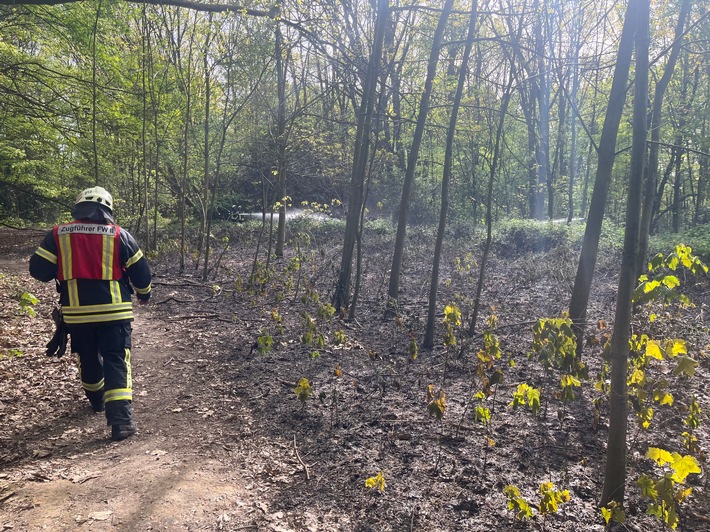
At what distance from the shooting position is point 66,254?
3885mm

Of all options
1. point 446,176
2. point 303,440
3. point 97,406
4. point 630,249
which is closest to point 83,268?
point 97,406

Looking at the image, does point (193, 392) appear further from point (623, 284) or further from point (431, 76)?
point (431, 76)

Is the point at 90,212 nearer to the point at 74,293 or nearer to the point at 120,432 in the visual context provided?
the point at 74,293

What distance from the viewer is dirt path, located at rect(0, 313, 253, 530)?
2.84 m

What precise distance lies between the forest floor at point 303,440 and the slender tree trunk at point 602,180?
72 cm

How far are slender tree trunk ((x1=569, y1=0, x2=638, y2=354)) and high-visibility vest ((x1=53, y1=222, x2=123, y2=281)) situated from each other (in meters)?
4.26

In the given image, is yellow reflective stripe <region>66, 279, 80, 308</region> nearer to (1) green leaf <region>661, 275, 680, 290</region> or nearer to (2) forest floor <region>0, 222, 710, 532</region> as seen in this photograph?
(2) forest floor <region>0, 222, 710, 532</region>

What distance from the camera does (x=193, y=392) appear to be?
16.9 feet

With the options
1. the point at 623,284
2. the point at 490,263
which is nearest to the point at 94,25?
the point at 623,284

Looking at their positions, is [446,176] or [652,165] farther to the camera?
[652,165]

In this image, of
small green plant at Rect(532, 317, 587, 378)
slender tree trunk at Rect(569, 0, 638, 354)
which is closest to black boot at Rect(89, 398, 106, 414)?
small green plant at Rect(532, 317, 587, 378)

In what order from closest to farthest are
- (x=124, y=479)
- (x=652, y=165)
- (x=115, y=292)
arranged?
(x=124, y=479) < (x=115, y=292) < (x=652, y=165)

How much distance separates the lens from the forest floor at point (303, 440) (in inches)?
118

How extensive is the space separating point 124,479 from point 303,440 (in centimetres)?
142
